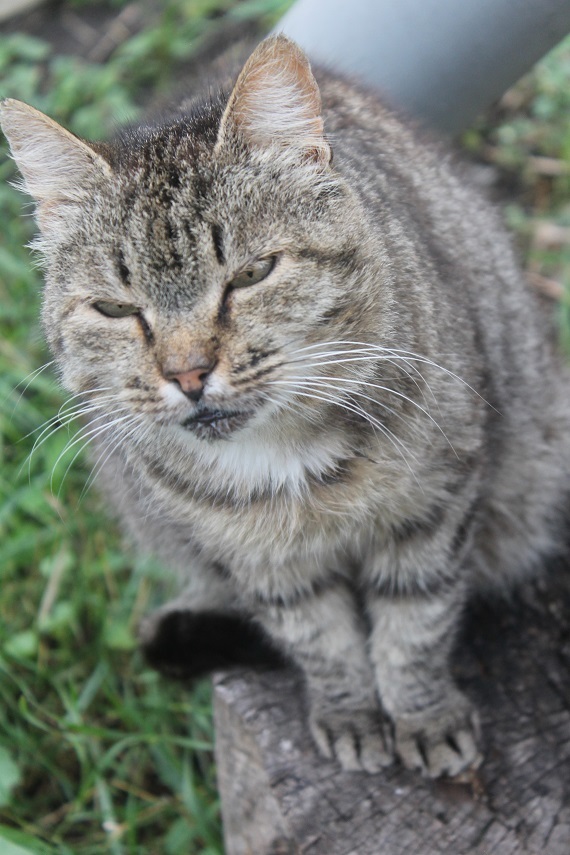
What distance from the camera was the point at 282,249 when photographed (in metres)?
1.52

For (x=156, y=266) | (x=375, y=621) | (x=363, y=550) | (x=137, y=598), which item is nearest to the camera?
(x=156, y=266)

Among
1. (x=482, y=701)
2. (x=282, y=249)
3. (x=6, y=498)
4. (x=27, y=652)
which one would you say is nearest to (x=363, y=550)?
(x=482, y=701)

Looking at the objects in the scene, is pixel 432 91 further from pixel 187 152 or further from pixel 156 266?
pixel 156 266

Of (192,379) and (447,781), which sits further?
(447,781)

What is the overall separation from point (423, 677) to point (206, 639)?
19.0 inches

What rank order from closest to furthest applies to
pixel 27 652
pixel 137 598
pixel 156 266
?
pixel 156 266 → pixel 27 652 → pixel 137 598

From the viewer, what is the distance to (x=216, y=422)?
1.51 meters

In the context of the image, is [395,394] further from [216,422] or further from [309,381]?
[216,422]

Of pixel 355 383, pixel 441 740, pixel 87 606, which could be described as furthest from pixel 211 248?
pixel 87 606

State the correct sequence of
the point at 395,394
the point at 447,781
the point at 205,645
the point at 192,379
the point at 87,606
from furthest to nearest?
the point at 87,606 → the point at 205,645 → the point at 447,781 → the point at 395,394 → the point at 192,379

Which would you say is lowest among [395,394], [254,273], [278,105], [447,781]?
[447,781]

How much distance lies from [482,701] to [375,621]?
0.28m

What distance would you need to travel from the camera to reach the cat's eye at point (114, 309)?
5.10 ft

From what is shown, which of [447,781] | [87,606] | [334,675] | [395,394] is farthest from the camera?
[87,606]
